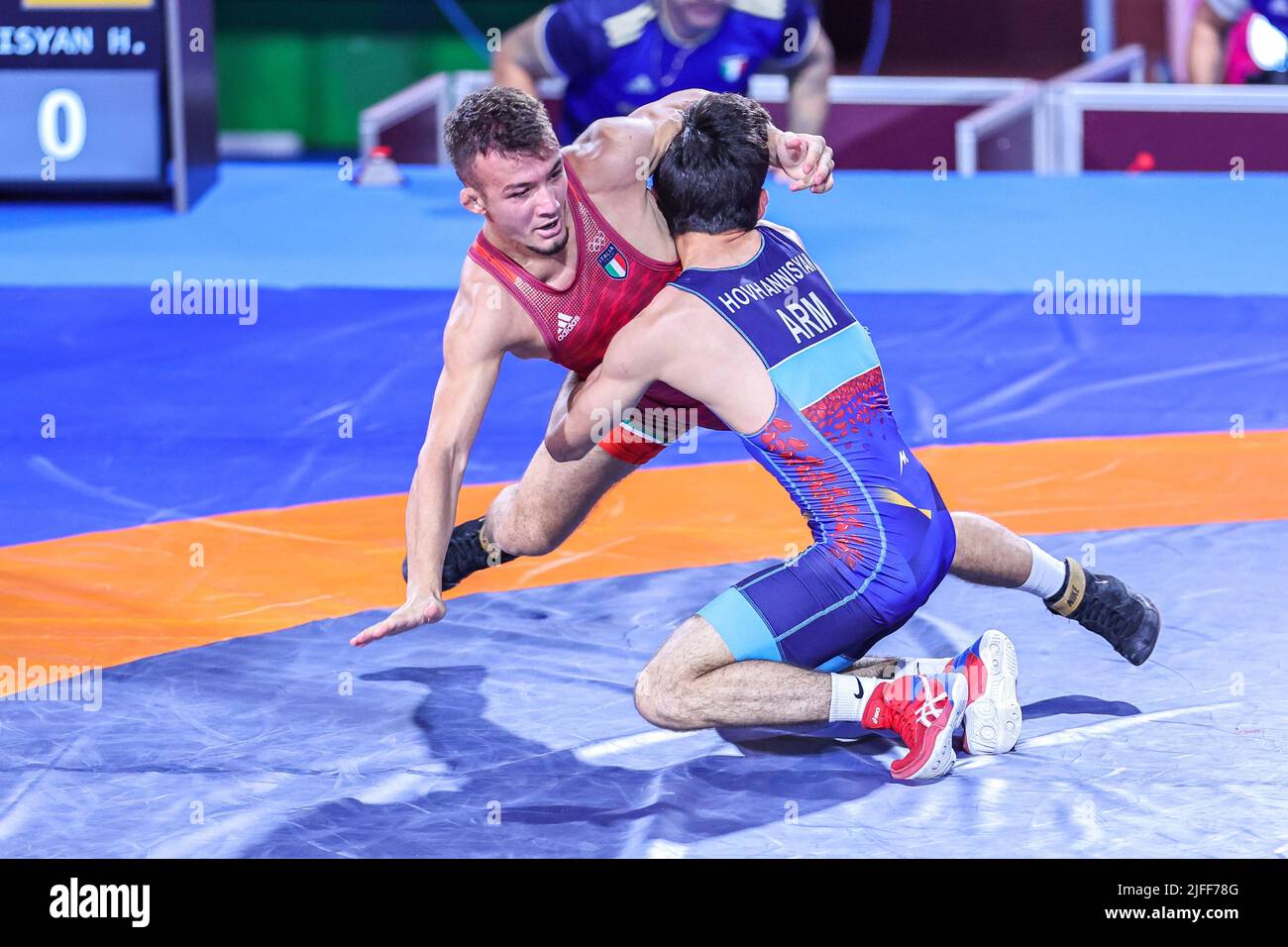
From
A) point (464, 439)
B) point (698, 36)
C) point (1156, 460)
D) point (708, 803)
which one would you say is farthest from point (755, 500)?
point (698, 36)

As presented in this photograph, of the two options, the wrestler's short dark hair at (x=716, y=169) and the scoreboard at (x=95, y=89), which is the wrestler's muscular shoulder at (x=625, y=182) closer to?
the wrestler's short dark hair at (x=716, y=169)

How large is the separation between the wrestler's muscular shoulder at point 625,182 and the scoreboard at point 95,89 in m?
3.57

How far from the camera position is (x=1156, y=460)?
500 centimetres

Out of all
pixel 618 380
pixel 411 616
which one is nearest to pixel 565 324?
pixel 618 380

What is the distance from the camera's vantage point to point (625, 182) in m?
3.69

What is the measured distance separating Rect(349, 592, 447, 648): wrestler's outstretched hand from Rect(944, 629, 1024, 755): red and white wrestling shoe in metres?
0.96

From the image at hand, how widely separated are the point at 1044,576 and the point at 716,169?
107 centimetres

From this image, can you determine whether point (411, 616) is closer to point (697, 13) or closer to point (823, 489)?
point (823, 489)

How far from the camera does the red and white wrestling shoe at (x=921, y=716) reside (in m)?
3.04

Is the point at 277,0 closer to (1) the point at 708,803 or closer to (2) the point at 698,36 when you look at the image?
(2) the point at 698,36

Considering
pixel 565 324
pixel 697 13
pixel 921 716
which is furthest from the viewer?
pixel 697 13

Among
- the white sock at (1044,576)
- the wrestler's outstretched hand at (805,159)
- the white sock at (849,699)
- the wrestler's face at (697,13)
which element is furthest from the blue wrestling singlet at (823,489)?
the wrestler's face at (697,13)

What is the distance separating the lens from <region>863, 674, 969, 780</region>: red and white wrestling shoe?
3.04 m

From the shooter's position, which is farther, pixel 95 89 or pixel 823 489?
pixel 95 89
